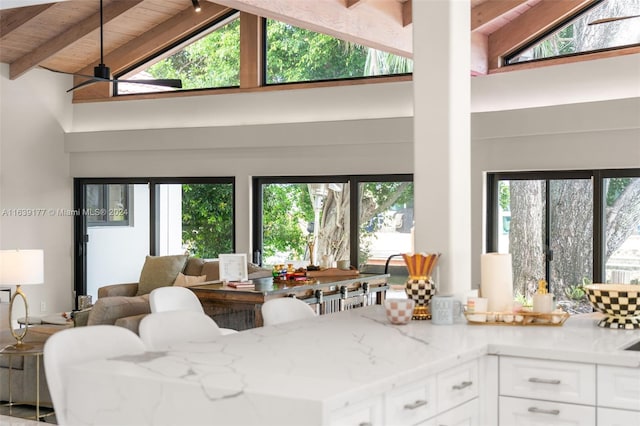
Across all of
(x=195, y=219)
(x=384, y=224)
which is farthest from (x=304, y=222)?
(x=195, y=219)

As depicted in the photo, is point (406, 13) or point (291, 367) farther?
point (406, 13)

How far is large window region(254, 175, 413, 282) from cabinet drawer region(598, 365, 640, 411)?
6.39 m

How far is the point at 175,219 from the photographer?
11141mm

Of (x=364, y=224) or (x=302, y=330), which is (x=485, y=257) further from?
(x=364, y=224)

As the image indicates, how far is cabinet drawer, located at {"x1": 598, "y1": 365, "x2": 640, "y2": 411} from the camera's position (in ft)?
10.3

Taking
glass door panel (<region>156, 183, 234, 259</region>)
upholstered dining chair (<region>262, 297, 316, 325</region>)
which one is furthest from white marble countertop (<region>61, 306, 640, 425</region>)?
glass door panel (<region>156, 183, 234, 259</region>)

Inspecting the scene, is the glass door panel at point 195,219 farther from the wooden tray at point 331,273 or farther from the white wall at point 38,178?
the wooden tray at point 331,273

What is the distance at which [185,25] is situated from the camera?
1063 cm

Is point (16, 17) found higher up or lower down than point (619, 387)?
higher up

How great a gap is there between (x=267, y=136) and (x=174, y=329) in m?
6.65

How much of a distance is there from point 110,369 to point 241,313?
3769mm

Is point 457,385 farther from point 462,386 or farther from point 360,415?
point 360,415

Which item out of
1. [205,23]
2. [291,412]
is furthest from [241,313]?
[205,23]

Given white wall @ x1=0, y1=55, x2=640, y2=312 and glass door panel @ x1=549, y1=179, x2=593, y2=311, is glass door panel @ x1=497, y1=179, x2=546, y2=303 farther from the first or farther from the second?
white wall @ x1=0, y1=55, x2=640, y2=312
